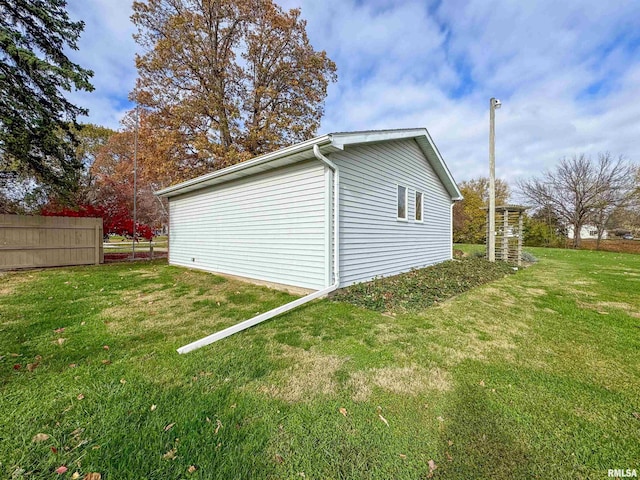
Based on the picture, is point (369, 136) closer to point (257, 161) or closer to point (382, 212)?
point (382, 212)

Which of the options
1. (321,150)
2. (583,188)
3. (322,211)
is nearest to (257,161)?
(321,150)

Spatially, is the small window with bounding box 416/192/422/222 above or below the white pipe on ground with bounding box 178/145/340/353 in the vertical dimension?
above

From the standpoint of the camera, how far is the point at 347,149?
5.76 meters

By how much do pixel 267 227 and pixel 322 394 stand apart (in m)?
4.74

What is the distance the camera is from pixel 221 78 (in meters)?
12.0

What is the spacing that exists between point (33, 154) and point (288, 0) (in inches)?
451

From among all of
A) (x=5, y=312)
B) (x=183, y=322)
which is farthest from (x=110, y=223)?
(x=183, y=322)

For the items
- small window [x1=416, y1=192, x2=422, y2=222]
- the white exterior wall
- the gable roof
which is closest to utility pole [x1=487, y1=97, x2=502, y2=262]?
the gable roof

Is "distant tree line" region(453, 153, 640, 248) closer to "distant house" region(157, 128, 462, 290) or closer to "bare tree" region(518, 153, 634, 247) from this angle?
"bare tree" region(518, 153, 634, 247)

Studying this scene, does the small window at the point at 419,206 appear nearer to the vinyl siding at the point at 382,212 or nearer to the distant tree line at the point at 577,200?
the vinyl siding at the point at 382,212

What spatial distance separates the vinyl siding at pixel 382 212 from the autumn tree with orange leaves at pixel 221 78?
21.8 ft

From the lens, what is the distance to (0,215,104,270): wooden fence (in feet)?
26.9

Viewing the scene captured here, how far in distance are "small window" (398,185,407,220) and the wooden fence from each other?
1104 cm

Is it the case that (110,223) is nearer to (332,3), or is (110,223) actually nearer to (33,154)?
(33,154)
